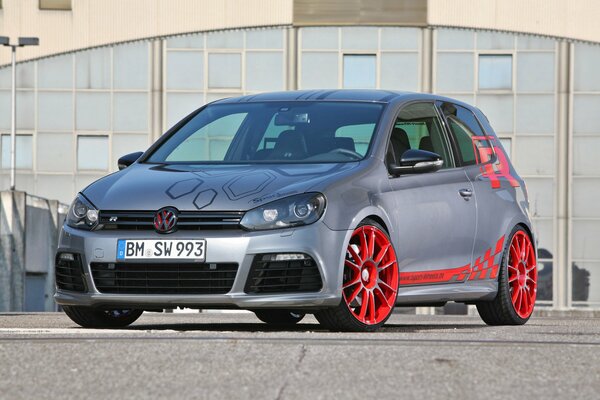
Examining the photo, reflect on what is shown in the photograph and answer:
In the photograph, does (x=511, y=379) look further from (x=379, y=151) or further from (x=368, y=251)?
(x=379, y=151)

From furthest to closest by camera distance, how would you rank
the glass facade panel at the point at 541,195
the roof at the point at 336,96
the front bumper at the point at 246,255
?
the glass facade panel at the point at 541,195 < the roof at the point at 336,96 < the front bumper at the point at 246,255

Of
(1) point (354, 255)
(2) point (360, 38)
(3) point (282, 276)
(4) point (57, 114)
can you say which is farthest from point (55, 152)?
(3) point (282, 276)

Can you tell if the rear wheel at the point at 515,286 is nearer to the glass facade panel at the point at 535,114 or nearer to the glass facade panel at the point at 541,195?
the glass facade panel at the point at 541,195

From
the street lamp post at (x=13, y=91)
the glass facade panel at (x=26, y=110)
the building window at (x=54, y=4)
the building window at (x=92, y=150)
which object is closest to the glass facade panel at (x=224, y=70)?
the building window at (x=92, y=150)

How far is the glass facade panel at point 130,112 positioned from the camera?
48531 mm

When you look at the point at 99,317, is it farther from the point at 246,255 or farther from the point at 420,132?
the point at 420,132

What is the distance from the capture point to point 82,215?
9227mm

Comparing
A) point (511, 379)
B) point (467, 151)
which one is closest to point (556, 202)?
point (467, 151)

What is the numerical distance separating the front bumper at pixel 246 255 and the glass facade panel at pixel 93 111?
40.0 metres

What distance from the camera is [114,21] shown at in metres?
48.8

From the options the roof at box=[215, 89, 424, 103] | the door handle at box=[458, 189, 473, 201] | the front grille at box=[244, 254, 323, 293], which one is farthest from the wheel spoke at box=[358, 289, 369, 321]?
the roof at box=[215, 89, 424, 103]

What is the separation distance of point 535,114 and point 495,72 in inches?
73.7

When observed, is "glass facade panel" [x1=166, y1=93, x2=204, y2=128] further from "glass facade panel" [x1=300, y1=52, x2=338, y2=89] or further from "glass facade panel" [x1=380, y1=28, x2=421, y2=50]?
"glass facade panel" [x1=380, y1=28, x2=421, y2=50]

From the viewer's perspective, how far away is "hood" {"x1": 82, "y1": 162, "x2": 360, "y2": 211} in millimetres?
8828
